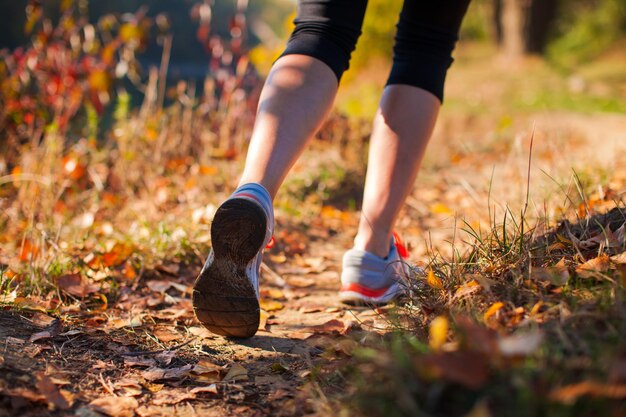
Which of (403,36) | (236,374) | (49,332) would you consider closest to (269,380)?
(236,374)

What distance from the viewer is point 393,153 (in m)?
1.86

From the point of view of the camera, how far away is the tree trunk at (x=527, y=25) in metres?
10.7

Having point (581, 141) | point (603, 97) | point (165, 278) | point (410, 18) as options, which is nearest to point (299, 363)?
point (165, 278)

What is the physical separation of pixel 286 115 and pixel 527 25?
1018 cm

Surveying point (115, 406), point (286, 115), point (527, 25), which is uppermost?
point (527, 25)

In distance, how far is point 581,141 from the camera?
477cm

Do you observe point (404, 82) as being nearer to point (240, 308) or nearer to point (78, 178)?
point (240, 308)

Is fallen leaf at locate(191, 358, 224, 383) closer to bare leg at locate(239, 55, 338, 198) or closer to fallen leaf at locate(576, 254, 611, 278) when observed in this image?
bare leg at locate(239, 55, 338, 198)

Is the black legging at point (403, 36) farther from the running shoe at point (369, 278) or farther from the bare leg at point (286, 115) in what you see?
the running shoe at point (369, 278)

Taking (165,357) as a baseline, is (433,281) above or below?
above

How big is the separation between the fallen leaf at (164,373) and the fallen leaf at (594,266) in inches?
34.9

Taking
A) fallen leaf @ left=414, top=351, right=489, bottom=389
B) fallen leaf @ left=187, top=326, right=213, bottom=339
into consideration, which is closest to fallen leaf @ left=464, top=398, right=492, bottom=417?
fallen leaf @ left=414, top=351, right=489, bottom=389

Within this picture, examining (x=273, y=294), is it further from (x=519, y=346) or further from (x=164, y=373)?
(x=519, y=346)

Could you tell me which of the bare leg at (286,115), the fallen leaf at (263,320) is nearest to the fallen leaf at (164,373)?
the fallen leaf at (263,320)
